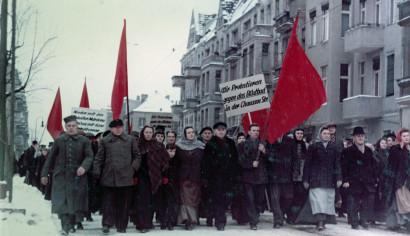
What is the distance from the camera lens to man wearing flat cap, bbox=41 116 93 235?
11.8 m

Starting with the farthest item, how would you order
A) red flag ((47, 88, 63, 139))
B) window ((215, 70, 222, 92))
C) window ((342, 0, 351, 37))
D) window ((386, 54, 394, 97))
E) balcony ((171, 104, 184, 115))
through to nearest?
balcony ((171, 104, 184, 115)), window ((215, 70, 222, 92)), window ((342, 0, 351, 37)), window ((386, 54, 394, 97)), red flag ((47, 88, 63, 139))

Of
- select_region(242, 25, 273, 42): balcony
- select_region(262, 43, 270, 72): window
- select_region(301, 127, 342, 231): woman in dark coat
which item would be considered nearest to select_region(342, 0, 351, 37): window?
select_region(242, 25, 273, 42): balcony

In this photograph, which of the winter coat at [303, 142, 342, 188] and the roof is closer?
the winter coat at [303, 142, 342, 188]

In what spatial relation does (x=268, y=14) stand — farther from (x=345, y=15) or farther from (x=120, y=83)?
(x=120, y=83)

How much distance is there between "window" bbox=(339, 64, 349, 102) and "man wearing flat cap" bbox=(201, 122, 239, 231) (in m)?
20.7

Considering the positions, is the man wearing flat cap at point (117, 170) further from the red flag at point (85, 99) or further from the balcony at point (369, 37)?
the balcony at point (369, 37)

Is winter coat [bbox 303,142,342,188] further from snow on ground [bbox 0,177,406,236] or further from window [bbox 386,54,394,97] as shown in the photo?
window [bbox 386,54,394,97]

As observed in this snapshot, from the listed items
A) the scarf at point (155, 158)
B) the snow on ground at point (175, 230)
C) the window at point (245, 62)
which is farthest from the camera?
the window at point (245, 62)

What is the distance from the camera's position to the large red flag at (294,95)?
1329cm

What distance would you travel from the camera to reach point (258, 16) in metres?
47.5

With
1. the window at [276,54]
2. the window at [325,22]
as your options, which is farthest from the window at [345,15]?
the window at [276,54]

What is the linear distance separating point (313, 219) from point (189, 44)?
6213cm

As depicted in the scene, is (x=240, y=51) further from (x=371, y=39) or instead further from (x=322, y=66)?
(x=371, y=39)

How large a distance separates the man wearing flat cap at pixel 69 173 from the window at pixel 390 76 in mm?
18961
